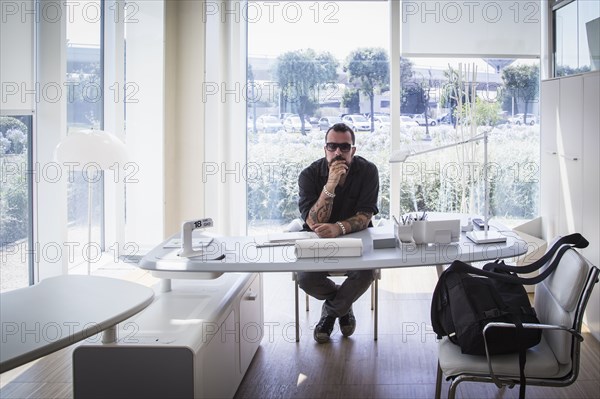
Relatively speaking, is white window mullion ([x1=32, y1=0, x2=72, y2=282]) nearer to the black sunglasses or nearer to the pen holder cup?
the black sunglasses

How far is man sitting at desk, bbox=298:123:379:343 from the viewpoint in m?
3.31

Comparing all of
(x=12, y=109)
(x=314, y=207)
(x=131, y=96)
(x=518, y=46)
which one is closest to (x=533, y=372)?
(x=314, y=207)

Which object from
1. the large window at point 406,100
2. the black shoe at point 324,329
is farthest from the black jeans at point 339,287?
the large window at point 406,100

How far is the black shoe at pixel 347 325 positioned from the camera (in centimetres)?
357

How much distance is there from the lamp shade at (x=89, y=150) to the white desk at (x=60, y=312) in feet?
5.98

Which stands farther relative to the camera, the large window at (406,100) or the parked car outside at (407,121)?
the parked car outside at (407,121)

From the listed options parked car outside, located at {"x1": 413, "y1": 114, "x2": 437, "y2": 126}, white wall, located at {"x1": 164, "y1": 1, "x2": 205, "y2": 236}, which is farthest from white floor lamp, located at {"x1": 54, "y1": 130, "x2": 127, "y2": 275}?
parked car outside, located at {"x1": 413, "y1": 114, "x2": 437, "y2": 126}

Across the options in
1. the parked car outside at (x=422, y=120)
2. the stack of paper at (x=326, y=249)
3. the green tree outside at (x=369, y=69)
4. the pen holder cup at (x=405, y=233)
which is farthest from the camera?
the green tree outside at (x=369, y=69)

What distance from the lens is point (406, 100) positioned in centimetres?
542

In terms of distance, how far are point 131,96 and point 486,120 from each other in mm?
3170

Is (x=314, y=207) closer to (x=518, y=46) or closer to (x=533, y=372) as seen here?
(x=533, y=372)

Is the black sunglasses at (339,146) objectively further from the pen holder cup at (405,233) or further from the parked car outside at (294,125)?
the parked car outside at (294,125)

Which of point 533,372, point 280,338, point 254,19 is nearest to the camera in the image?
point 533,372

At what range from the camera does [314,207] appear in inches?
131
